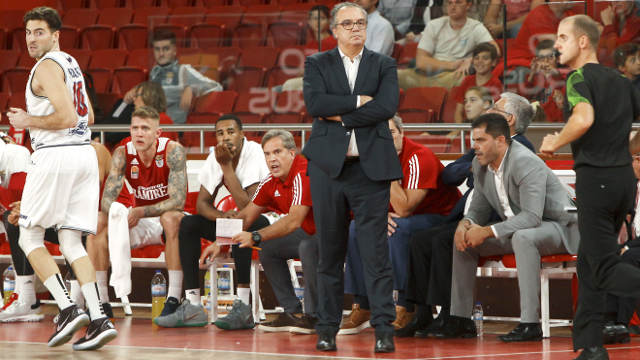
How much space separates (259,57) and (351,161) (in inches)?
149

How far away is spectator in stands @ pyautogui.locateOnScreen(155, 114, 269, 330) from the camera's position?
5.96m

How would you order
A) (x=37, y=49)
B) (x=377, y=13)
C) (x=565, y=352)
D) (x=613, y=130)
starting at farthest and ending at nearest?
(x=377, y=13) → (x=37, y=49) → (x=565, y=352) → (x=613, y=130)

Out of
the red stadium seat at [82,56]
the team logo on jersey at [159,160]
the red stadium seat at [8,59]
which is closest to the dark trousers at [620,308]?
the team logo on jersey at [159,160]

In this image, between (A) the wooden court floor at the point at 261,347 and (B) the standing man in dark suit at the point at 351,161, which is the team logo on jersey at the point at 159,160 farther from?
(B) the standing man in dark suit at the point at 351,161

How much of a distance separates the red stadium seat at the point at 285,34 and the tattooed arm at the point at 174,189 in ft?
7.18

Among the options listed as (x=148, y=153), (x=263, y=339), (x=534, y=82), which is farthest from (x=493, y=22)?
(x=263, y=339)

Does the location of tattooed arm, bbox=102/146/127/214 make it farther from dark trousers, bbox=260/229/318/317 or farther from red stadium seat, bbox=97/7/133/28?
red stadium seat, bbox=97/7/133/28

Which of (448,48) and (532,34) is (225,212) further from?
(532,34)

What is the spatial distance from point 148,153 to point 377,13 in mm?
2639

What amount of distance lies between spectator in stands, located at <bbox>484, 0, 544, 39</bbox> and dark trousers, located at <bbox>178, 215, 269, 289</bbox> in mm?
2650

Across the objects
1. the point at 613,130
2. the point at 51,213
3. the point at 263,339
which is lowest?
the point at 263,339

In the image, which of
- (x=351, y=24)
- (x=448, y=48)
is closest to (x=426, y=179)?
(x=351, y=24)

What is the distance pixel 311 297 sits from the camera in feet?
18.4

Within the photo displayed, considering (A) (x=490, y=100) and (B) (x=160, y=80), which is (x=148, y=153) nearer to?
(B) (x=160, y=80)
